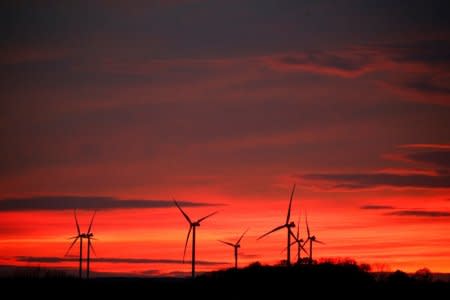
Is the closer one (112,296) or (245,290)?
(112,296)

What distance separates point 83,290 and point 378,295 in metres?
52.0

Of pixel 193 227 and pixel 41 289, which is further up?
pixel 193 227

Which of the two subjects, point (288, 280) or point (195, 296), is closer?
point (195, 296)

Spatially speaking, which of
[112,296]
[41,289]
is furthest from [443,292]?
[41,289]

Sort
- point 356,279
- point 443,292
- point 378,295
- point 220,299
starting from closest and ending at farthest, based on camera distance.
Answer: point 220,299
point 378,295
point 443,292
point 356,279

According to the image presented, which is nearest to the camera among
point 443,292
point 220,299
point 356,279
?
point 220,299

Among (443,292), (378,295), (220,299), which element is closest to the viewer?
(220,299)

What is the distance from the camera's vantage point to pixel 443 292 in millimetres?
179875

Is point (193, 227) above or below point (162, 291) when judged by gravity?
above

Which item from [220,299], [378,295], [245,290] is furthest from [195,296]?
[378,295]

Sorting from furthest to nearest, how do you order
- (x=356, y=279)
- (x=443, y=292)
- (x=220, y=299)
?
(x=356, y=279) → (x=443, y=292) → (x=220, y=299)

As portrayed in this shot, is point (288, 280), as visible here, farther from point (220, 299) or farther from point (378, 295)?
point (220, 299)

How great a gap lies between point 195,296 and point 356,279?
4971cm

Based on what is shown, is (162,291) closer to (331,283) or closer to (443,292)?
(331,283)
